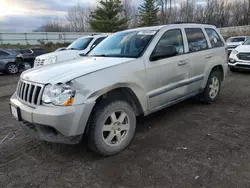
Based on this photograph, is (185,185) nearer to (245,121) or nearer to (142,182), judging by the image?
(142,182)

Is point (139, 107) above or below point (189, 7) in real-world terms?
below

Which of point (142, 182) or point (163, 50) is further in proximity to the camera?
point (163, 50)

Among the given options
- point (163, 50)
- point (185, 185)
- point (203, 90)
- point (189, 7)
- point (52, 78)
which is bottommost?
point (185, 185)

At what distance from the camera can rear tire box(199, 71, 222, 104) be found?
486 centimetres

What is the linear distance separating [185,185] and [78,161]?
140 centimetres

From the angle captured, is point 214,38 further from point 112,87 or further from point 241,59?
point 241,59

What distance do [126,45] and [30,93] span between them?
5.92 feet

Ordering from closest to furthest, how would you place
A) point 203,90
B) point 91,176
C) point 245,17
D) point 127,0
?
point 91,176 < point 203,90 < point 245,17 < point 127,0

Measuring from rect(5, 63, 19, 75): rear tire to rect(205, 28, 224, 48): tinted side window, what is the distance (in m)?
11.5

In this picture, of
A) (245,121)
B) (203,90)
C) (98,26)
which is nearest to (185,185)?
(245,121)

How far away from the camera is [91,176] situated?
2.59m

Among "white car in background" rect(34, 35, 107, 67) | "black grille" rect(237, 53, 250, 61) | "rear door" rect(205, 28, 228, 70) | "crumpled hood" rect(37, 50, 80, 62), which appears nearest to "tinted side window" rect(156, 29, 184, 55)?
"rear door" rect(205, 28, 228, 70)

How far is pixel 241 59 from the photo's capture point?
873 cm

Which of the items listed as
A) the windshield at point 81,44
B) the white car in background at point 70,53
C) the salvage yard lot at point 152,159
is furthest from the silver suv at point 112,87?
the windshield at point 81,44
